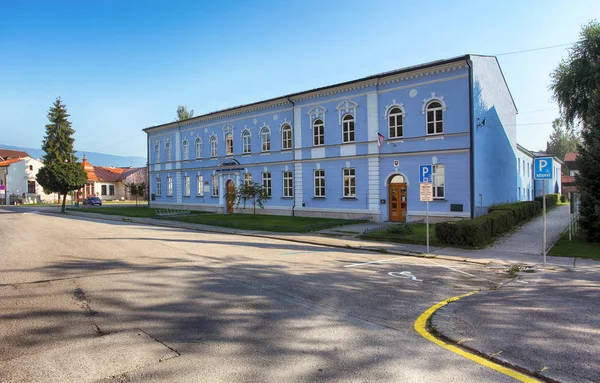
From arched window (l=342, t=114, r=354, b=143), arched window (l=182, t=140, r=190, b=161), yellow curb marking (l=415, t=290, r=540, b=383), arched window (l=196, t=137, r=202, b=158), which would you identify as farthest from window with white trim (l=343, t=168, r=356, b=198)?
arched window (l=182, t=140, r=190, b=161)

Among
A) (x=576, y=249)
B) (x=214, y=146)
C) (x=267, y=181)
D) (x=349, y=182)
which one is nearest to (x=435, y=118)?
(x=349, y=182)

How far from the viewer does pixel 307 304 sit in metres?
6.55

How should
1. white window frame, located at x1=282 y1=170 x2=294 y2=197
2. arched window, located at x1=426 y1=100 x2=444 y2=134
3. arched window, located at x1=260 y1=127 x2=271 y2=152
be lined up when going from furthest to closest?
1. arched window, located at x1=260 y1=127 x2=271 y2=152
2. white window frame, located at x1=282 y1=170 x2=294 y2=197
3. arched window, located at x1=426 y1=100 x2=444 y2=134

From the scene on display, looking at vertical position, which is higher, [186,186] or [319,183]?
[186,186]

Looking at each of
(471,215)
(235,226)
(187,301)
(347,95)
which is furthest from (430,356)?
(347,95)

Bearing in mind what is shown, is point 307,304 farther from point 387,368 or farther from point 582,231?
point 582,231

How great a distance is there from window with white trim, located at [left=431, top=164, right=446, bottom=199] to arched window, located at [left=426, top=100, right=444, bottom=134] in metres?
2.14

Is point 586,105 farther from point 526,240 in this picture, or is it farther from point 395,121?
point 526,240

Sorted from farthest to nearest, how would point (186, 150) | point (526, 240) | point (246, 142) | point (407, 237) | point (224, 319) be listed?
point (186, 150) → point (246, 142) → point (526, 240) → point (407, 237) → point (224, 319)

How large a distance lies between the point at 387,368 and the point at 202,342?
2369 mm

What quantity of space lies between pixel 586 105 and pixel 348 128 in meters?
→ 15.9

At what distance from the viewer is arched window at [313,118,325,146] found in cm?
2633

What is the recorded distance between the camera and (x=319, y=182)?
26.6 meters

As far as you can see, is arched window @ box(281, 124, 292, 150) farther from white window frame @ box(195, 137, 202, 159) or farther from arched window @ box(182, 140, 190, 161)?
arched window @ box(182, 140, 190, 161)
